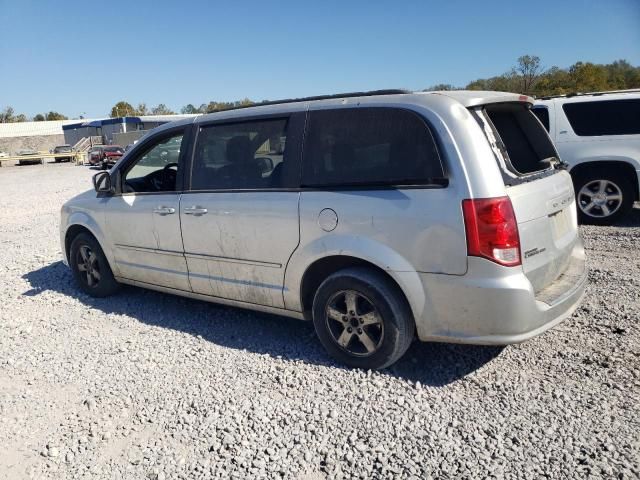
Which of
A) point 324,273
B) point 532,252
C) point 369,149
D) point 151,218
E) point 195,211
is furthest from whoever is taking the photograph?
point 151,218

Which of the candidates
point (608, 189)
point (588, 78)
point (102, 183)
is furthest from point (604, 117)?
point (588, 78)

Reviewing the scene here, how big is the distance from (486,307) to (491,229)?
48 cm

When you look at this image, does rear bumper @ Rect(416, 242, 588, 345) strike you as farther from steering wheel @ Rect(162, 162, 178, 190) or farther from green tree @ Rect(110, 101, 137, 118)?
green tree @ Rect(110, 101, 137, 118)

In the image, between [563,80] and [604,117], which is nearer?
[604,117]

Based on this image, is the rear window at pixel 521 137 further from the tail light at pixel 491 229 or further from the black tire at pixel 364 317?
the black tire at pixel 364 317

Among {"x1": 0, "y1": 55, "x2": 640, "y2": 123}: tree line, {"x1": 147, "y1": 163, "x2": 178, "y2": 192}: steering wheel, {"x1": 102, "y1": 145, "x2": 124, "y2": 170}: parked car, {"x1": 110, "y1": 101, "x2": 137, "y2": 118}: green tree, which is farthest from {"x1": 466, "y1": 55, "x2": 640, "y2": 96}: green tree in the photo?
{"x1": 110, "y1": 101, "x2": 137, "y2": 118}: green tree

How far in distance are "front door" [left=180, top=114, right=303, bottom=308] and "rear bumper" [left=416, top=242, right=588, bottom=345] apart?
43.8 inches

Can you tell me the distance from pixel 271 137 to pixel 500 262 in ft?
6.48

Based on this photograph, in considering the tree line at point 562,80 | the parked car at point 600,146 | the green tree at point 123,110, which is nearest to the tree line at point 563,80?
the tree line at point 562,80

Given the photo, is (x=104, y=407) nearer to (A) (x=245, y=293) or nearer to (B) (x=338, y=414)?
(A) (x=245, y=293)

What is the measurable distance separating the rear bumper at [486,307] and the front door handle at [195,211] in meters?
1.98

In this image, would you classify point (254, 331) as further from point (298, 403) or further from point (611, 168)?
point (611, 168)

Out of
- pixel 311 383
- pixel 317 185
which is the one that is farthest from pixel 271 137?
pixel 311 383

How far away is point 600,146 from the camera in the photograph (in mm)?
7613
